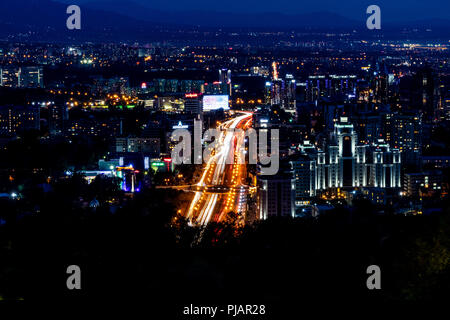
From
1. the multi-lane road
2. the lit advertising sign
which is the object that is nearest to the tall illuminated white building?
the multi-lane road

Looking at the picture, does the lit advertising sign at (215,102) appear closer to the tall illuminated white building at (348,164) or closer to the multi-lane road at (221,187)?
the multi-lane road at (221,187)

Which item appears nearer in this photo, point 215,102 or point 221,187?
point 221,187

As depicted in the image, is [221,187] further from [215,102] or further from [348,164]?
[215,102]

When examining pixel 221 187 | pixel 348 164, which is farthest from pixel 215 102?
pixel 221 187

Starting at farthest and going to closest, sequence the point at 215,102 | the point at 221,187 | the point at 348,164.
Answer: the point at 215,102, the point at 348,164, the point at 221,187

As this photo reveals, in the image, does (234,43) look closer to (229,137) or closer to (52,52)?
(52,52)
